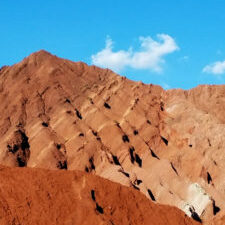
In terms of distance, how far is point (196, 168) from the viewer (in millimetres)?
73062

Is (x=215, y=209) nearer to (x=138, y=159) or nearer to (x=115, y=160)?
(x=138, y=159)

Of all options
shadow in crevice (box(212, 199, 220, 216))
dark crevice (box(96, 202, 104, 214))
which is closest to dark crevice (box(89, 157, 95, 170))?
shadow in crevice (box(212, 199, 220, 216))

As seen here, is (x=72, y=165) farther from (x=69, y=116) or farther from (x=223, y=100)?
(x=223, y=100)

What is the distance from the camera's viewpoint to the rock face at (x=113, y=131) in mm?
67375

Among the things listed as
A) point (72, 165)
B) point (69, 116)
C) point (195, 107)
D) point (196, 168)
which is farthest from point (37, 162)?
point (195, 107)

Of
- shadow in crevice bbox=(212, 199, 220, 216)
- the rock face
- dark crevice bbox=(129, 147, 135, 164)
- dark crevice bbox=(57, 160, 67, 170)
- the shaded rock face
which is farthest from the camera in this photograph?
dark crevice bbox=(129, 147, 135, 164)

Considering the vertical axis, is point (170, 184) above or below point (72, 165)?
below

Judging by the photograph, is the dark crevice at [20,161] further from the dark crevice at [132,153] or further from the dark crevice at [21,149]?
the dark crevice at [132,153]

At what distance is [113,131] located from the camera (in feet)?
250

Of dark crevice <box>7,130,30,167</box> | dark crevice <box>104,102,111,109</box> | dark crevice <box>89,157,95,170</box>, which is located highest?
dark crevice <box>104,102,111,109</box>

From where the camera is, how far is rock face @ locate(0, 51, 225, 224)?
67.4 m

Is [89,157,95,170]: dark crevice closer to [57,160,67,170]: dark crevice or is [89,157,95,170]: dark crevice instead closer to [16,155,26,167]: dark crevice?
[57,160,67,170]: dark crevice

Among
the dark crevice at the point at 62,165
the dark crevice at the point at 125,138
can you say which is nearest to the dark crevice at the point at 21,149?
the dark crevice at the point at 62,165

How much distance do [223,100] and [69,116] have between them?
1379 inches
